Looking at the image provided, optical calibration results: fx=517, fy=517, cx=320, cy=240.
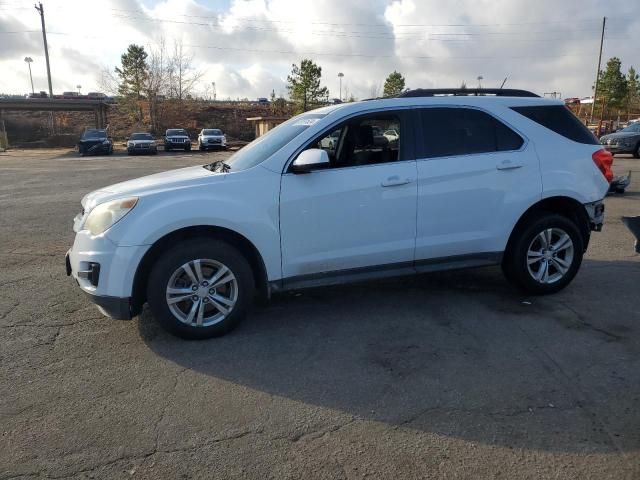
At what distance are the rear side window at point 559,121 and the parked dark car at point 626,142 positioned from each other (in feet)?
61.7

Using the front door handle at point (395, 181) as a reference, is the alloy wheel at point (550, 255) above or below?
below

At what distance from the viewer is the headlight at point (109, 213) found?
3.84 m

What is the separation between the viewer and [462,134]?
4.65m

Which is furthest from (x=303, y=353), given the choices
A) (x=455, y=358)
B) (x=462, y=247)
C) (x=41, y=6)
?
(x=41, y=6)

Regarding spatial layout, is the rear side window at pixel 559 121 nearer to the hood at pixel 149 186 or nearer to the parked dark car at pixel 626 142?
the hood at pixel 149 186

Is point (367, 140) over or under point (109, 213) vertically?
over

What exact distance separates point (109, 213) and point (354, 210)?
1892mm

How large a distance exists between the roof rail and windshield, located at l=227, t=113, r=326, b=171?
910 mm

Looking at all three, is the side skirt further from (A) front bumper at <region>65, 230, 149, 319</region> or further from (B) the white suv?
(A) front bumper at <region>65, 230, 149, 319</region>

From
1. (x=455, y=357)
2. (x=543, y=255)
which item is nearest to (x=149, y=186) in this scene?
(x=455, y=357)

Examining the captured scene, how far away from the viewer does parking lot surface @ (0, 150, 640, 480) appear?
104 inches

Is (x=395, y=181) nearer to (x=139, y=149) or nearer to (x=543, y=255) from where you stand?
(x=543, y=255)

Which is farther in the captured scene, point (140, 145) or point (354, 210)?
point (140, 145)

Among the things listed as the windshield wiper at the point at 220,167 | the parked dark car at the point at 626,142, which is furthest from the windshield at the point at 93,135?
the windshield wiper at the point at 220,167
